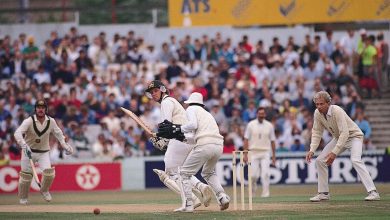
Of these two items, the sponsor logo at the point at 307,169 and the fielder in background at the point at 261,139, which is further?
the sponsor logo at the point at 307,169

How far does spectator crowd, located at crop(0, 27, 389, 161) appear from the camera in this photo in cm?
3422

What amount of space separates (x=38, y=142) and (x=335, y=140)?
653 centimetres

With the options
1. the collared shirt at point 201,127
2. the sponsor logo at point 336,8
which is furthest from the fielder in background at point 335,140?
the sponsor logo at point 336,8

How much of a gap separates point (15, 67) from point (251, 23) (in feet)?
29.8

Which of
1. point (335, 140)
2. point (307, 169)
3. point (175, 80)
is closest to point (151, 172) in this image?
point (175, 80)

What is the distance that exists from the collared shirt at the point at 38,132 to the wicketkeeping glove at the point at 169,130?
4930mm

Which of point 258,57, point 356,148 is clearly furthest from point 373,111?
point 356,148

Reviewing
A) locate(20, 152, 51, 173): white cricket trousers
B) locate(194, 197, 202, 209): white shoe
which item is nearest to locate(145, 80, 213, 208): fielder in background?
locate(194, 197, 202, 209): white shoe

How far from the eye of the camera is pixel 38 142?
A: 2367cm

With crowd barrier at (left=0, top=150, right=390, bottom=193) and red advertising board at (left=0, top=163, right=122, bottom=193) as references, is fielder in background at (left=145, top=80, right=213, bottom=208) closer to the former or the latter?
crowd barrier at (left=0, top=150, right=390, bottom=193)

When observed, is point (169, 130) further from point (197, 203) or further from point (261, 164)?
point (261, 164)

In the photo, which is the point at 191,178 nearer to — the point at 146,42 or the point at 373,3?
the point at 373,3

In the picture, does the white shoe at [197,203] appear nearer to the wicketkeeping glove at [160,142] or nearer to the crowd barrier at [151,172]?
the wicketkeeping glove at [160,142]

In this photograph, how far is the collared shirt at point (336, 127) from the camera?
2089cm
